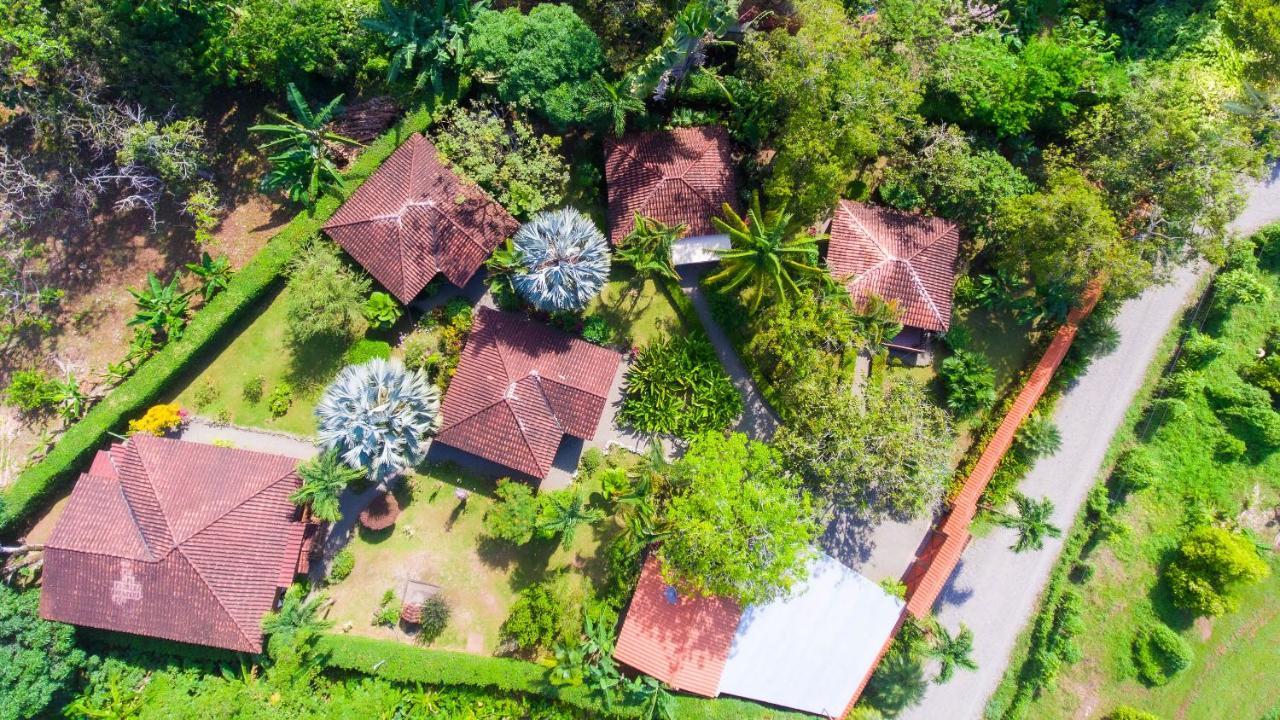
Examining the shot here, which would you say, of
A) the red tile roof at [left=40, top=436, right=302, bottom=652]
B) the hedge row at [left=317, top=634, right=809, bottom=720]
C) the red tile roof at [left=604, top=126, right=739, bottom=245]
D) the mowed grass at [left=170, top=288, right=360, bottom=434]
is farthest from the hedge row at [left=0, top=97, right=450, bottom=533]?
the hedge row at [left=317, top=634, right=809, bottom=720]

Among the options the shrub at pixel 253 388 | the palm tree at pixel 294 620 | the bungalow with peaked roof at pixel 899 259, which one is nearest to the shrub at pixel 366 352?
the shrub at pixel 253 388

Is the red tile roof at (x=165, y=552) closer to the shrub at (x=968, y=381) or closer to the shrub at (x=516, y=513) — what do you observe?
the shrub at (x=516, y=513)

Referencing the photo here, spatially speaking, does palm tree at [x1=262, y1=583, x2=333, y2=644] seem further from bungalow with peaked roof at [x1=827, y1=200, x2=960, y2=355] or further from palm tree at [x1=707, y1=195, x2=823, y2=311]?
bungalow with peaked roof at [x1=827, y1=200, x2=960, y2=355]

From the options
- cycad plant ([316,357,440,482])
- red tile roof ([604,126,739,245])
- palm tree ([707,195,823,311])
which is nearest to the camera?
palm tree ([707,195,823,311])

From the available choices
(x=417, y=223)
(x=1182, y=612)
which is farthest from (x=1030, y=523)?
(x=417, y=223)

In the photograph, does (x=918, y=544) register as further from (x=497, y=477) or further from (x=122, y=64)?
(x=122, y=64)
